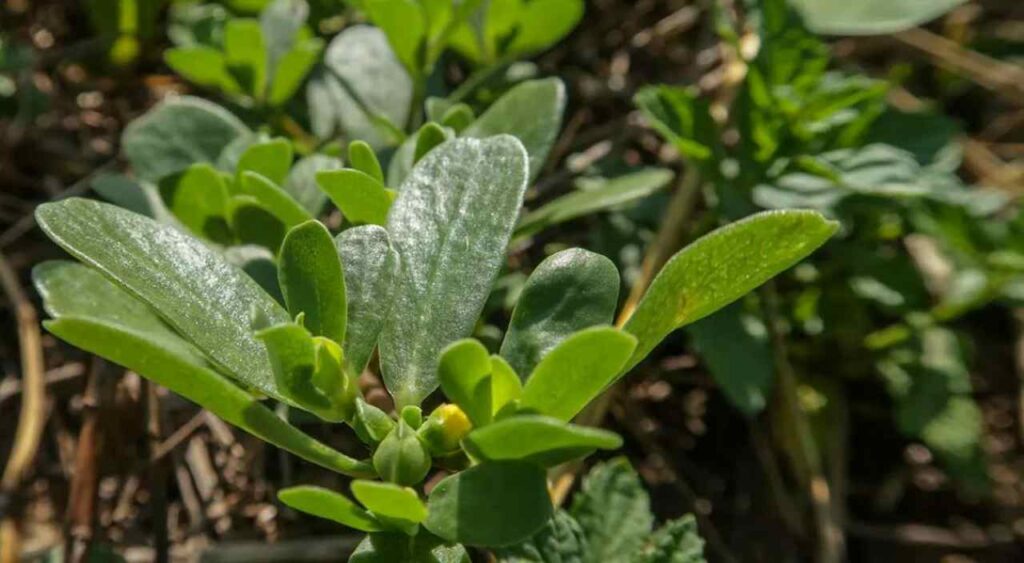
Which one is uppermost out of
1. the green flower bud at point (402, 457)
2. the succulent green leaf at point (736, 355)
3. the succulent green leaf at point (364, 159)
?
the succulent green leaf at point (364, 159)

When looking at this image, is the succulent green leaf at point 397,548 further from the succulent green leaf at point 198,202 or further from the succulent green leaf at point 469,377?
the succulent green leaf at point 198,202

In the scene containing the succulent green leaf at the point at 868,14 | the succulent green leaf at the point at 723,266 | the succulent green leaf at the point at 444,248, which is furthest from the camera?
the succulent green leaf at the point at 868,14

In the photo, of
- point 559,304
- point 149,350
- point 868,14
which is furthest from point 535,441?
point 868,14

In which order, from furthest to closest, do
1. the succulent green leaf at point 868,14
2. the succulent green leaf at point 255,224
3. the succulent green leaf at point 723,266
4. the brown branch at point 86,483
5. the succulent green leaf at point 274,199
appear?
1. the succulent green leaf at point 868,14
2. the brown branch at point 86,483
3. the succulent green leaf at point 255,224
4. the succulent green leaf at point 274,199
5. the succulent green leaf at point 723,266

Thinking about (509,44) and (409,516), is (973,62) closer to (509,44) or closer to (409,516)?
(509,44)

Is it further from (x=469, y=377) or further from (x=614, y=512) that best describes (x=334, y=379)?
(x=614, y=512)

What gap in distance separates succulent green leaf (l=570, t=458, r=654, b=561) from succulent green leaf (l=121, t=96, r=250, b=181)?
0.63m

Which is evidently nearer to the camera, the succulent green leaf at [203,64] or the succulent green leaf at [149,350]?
the succulent green leaf at [149,350]

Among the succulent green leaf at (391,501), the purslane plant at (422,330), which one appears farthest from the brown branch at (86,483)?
the succulent green leaf at (391,501)

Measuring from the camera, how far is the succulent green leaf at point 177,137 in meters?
1.51

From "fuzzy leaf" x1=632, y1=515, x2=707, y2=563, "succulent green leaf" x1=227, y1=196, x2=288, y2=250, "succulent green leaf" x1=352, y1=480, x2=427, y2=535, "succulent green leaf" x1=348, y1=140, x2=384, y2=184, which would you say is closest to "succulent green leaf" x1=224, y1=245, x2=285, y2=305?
"succulent green leaf" x1=227, y1=196, x2=288, y2=250

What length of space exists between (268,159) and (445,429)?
18.8 inches

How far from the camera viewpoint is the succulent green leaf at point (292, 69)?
1.62m

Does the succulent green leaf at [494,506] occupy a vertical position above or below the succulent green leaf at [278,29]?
below
